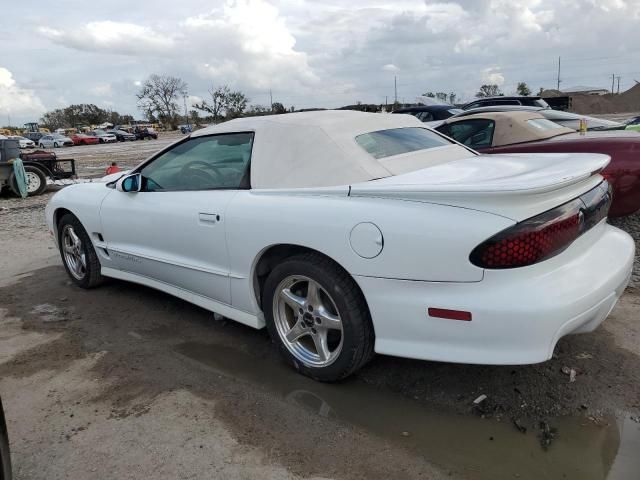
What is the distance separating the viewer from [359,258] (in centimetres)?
256

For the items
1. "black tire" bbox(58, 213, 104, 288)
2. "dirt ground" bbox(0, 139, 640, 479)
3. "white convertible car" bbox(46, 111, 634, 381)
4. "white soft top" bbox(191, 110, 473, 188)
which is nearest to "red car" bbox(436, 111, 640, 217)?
"dirt ground" bbox(0, 139, 640, 479)

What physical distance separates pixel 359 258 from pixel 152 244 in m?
1.92

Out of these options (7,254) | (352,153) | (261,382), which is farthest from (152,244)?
(7,254)

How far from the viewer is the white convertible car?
2.30 metres

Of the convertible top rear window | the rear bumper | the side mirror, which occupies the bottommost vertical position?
the rear bumper

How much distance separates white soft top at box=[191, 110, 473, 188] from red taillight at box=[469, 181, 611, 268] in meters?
0.88

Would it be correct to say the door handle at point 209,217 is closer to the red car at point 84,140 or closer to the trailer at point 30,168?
the trailer at point 30,168

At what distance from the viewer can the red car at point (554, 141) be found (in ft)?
16.9

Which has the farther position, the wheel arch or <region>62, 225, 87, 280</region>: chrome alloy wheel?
<region>62, 225, 87, 280</region>: chrome alloy wheel

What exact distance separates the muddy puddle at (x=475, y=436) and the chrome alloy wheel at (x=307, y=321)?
0.17m

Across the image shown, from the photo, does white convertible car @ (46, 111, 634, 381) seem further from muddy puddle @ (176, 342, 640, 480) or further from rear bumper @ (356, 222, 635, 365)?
muddy puddle @ (176, 342, 640, 480)

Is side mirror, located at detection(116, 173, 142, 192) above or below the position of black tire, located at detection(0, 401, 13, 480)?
above

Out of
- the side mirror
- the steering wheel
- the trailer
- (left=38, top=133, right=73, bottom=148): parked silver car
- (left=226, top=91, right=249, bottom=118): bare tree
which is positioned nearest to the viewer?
the steering wheel

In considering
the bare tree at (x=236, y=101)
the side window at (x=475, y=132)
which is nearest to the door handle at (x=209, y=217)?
the side window at (x=475, y=132)
